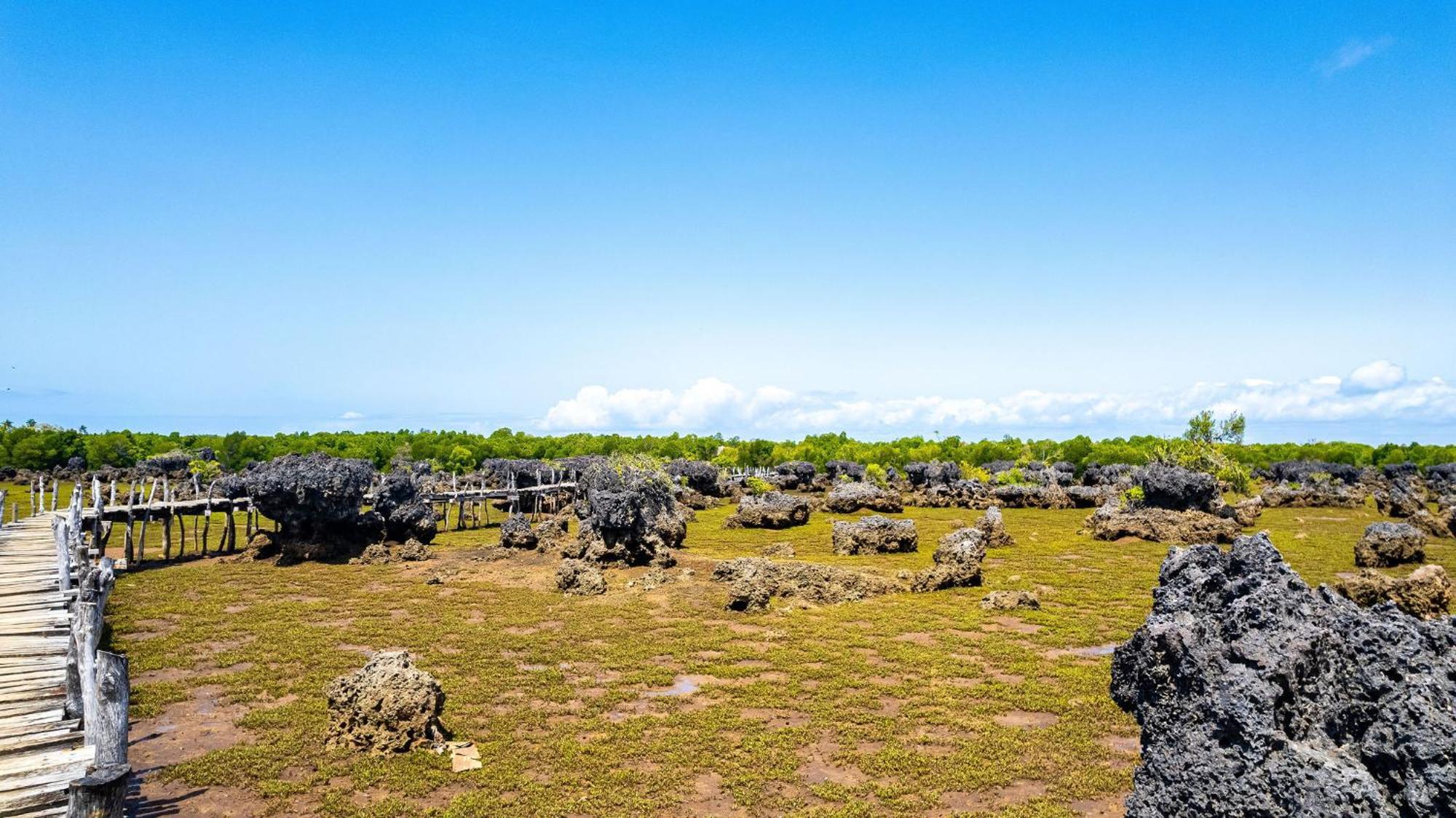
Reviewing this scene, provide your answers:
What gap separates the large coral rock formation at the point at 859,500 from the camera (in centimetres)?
4769

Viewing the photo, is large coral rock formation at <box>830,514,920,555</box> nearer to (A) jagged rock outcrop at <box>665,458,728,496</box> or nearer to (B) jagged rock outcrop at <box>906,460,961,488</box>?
(A) jagged rock outcrop at <box>665,458,728,496</box>

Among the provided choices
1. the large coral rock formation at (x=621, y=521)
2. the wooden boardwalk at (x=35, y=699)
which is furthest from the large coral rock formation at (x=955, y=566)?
the wooden boardwalk at (x=35, y=699)

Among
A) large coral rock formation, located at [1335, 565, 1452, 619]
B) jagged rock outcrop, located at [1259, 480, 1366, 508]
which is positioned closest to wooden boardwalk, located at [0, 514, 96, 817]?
large coral rock formation, located at [1335, 565, 1452, 619]

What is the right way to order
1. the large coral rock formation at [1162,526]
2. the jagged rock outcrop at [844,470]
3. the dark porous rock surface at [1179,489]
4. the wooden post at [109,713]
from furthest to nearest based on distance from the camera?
the jagged rock outcrop at [844,470], the dark porous rock surface at [1179,489], the large coral rock formation at [1162,526], the wooden post at [109,713]

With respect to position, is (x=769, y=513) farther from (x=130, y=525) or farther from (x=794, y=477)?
(x=130, y=525)

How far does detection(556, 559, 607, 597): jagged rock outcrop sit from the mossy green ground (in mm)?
542

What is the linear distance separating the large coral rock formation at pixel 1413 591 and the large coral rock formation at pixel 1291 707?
14.3 meters

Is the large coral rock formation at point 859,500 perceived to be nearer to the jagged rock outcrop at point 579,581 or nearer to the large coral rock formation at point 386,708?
the jagged rock outcrop at point 579,581

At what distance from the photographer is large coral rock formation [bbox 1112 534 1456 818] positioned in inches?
228

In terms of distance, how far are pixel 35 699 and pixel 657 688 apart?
9535mm

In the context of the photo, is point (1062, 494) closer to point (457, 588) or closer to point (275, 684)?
point (457, 588)

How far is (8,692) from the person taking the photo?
38.3ft

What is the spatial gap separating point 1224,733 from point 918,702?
25.4 feet

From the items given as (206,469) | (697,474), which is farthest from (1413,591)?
(206,469)
